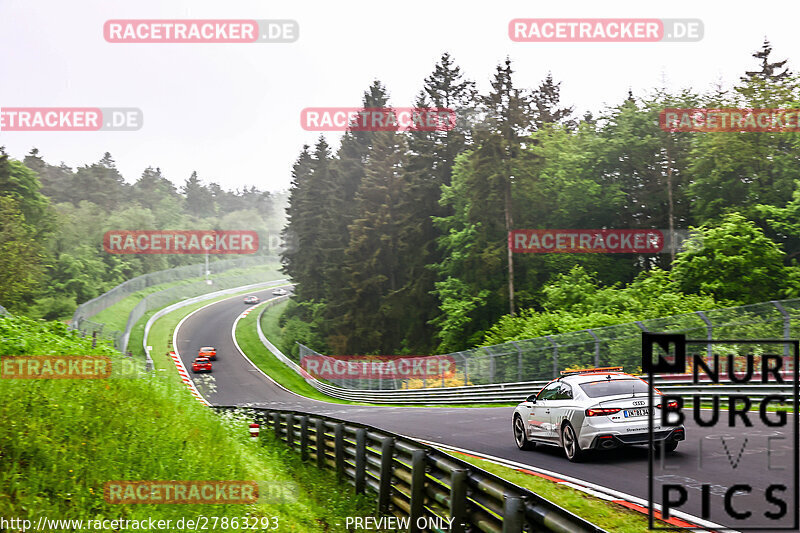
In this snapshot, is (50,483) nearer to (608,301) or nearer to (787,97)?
(608,301)

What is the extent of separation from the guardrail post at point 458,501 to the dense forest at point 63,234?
5778 cm

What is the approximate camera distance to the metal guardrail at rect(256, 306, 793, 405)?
1689cm

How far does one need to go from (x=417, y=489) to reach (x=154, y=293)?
3073 inches

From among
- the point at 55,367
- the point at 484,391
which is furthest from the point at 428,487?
the point at 484,391

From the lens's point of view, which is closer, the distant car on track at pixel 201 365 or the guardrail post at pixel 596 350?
the guardrail post at pixel 596 350

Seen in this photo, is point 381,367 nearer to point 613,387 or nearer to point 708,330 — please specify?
point 708,330

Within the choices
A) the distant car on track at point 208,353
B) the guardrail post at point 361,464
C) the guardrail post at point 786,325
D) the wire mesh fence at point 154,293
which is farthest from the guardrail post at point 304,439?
the distant car on track at point 208,353

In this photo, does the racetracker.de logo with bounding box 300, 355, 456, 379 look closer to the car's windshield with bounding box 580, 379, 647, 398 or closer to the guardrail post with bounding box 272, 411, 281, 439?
the guardrail post with bounding box 272, 411, 281, 439

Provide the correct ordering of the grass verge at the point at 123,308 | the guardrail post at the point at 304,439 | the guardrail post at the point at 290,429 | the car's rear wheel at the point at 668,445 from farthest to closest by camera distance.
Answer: the grass verge at the point at 123,308 < the guardrail post at the point at 290,429 < the guardrail post at the point at 304,439 < the car's rear wheel at the point at 668,445

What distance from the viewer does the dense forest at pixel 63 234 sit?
6444 cm

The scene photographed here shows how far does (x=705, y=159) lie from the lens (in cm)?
4591

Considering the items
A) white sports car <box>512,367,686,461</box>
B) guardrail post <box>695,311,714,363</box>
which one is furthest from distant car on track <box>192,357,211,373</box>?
white sports car <box>512,367,686,461</box>

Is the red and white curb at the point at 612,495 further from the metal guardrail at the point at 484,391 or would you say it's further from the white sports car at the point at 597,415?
the metal guardrail at the point at 484,391

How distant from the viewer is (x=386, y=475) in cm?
988
